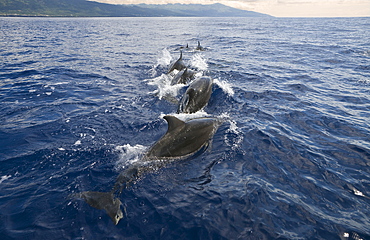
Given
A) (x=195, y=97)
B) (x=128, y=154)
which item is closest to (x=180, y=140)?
(x=128, y=154)

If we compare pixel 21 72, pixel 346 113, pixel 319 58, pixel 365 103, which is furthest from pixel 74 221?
pixel 319 58

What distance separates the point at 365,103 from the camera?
12812 mm

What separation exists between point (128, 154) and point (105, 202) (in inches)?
94.0

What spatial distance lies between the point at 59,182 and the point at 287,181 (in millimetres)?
6974

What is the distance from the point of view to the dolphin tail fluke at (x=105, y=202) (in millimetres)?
5668

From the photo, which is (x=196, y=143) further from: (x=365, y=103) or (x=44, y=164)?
(x=365, y=103)

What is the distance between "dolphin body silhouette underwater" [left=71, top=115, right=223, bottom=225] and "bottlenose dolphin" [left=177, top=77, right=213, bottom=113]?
2508 millimetres

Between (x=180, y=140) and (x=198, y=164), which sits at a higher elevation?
(x=180, y=140)

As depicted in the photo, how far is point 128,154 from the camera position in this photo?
816cm

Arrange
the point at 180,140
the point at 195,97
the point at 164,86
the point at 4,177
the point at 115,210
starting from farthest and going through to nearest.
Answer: the point at 164,86, the point at 195,97, the point at 180,140, the point at 4,177, the point at 115,210

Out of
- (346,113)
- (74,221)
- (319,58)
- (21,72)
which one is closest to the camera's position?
(74,221)

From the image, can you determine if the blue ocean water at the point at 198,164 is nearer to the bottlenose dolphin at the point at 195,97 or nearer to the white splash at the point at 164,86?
the white splash at the point at 164,86

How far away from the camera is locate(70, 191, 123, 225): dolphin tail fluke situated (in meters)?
5.67

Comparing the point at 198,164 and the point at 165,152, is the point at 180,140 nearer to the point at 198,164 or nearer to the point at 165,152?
the point at 165,152
